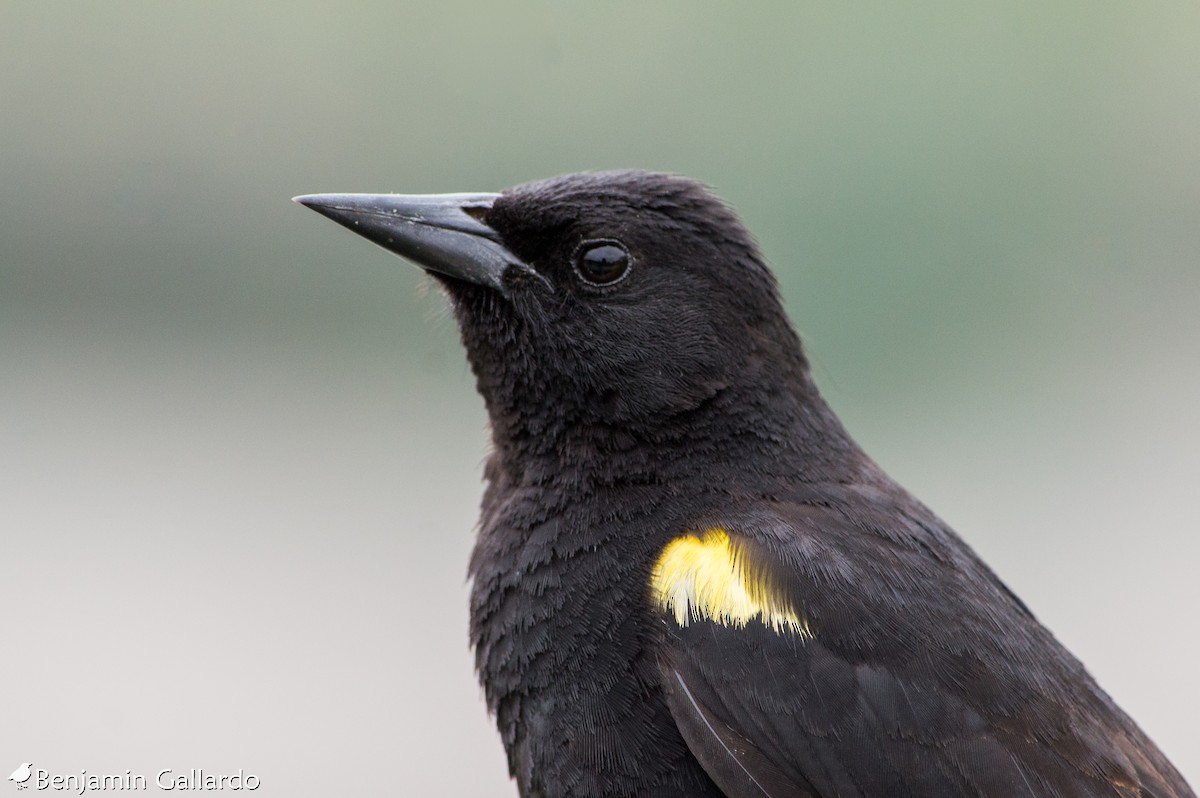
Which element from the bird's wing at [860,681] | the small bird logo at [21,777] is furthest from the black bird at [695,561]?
the small bird logo at [21,777]

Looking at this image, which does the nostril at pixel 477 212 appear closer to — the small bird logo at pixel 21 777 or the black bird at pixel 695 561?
the black bird at pixel 695 561

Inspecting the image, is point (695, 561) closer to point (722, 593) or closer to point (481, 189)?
point (722, 593)

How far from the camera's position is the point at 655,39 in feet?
28.4

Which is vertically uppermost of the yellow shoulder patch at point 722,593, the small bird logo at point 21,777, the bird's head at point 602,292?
the bird's head at point 602,292

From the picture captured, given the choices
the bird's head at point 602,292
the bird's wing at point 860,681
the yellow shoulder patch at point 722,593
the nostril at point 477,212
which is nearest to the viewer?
the bird's wing at point 860,681

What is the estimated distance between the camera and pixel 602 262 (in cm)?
382

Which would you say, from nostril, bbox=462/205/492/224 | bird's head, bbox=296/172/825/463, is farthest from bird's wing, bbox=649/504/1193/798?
nostril, bbox=462/205/492/224

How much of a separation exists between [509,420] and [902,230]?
5018 millimetres

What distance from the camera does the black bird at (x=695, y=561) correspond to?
321 centimetres

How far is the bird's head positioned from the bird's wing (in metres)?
0.49

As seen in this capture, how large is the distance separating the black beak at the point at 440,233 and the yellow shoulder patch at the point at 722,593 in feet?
3.18

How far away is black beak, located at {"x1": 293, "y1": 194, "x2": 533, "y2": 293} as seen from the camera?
378 cm

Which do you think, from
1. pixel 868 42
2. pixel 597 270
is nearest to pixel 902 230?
pixel 868 42

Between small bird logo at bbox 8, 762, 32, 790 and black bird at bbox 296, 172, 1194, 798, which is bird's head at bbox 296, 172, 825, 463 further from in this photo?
small bird logo at bbox 8, 762, 32, 790
